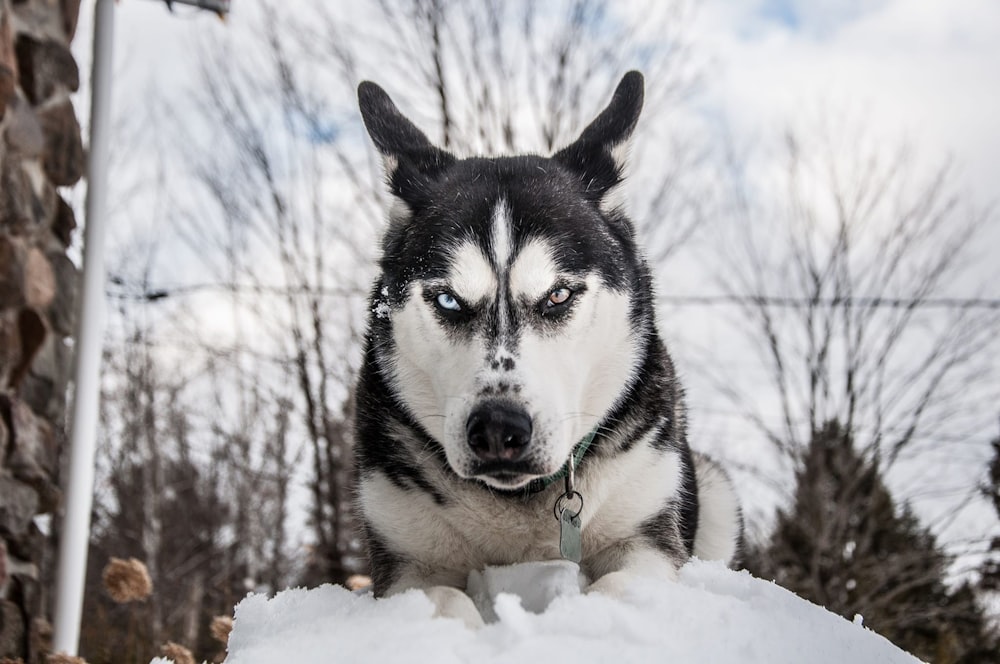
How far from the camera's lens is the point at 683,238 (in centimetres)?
1028

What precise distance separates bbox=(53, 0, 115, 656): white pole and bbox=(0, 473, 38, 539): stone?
1.39 ft

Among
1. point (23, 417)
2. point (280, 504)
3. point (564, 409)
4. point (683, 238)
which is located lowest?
point (564, 409)

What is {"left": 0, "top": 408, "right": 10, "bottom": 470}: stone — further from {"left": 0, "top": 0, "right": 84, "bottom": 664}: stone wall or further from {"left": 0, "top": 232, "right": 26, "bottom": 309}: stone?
{"left": 0, "top": 232, "right": 26, "bottom": 309}: stone

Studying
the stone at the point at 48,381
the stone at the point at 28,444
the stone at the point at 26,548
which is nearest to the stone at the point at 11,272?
the stone at the point at 48,381

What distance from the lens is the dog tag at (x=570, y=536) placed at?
7.80ft

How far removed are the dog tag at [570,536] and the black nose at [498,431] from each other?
1.36 feet

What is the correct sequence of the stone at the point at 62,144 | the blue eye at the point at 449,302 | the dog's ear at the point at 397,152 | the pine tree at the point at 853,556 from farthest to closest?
the pine tree at the point at 853,556
the stone at the point at 62,144
the dog's ear at the point at 397,152
the blue eye at the point at 449,302

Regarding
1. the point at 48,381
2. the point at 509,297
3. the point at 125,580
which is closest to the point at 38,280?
the point at 48,381

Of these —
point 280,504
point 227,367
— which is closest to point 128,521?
point 280,504

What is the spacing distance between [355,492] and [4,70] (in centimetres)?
266

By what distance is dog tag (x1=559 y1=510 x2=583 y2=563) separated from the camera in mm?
2379

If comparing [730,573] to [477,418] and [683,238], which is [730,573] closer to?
[477,418]

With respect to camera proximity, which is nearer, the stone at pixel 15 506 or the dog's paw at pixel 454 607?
the dog's paw at pixel 454 607

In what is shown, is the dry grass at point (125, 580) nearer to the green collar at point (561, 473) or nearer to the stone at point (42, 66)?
the green collar at point (561, 473)
